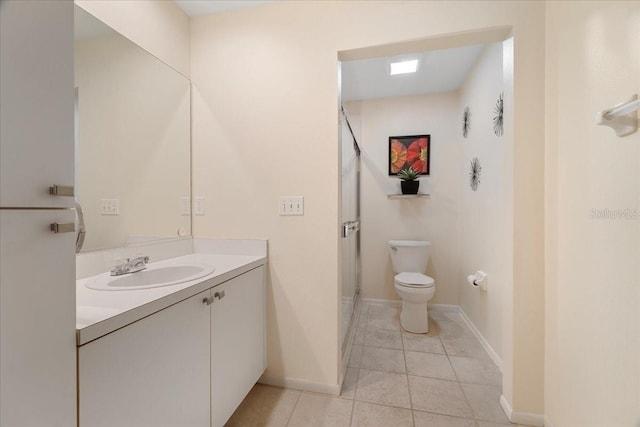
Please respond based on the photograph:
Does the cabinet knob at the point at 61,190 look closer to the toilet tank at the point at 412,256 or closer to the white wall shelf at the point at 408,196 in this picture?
the toilet tank at the point at 412,256

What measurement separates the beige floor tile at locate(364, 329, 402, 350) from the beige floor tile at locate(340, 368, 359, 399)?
41cm

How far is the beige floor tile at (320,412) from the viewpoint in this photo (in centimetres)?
136

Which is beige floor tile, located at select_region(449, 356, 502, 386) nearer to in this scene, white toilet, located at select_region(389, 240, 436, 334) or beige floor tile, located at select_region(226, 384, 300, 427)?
white toilet, located at select_region(389, 240, 436, 334)

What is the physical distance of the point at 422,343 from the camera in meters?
2.18

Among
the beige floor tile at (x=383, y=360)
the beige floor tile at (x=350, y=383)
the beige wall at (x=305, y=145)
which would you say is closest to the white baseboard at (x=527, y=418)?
the beige wall at (x=305, y=145)

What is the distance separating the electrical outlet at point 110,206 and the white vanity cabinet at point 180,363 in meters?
0.68

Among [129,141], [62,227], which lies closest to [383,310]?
[129,141]

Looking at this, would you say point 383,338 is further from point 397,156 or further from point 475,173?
point 397,156

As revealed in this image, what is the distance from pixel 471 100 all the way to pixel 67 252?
9.73 feet

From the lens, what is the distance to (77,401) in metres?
0.66

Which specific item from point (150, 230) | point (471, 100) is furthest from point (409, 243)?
point (150, 230)

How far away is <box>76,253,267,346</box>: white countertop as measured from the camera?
0.71 m

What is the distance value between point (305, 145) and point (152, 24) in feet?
3.61

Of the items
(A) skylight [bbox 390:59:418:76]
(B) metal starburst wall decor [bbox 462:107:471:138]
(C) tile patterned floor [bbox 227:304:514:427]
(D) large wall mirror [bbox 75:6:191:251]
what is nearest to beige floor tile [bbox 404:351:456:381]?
(C) tile patterned floor [bbox 227:304:514:427]
